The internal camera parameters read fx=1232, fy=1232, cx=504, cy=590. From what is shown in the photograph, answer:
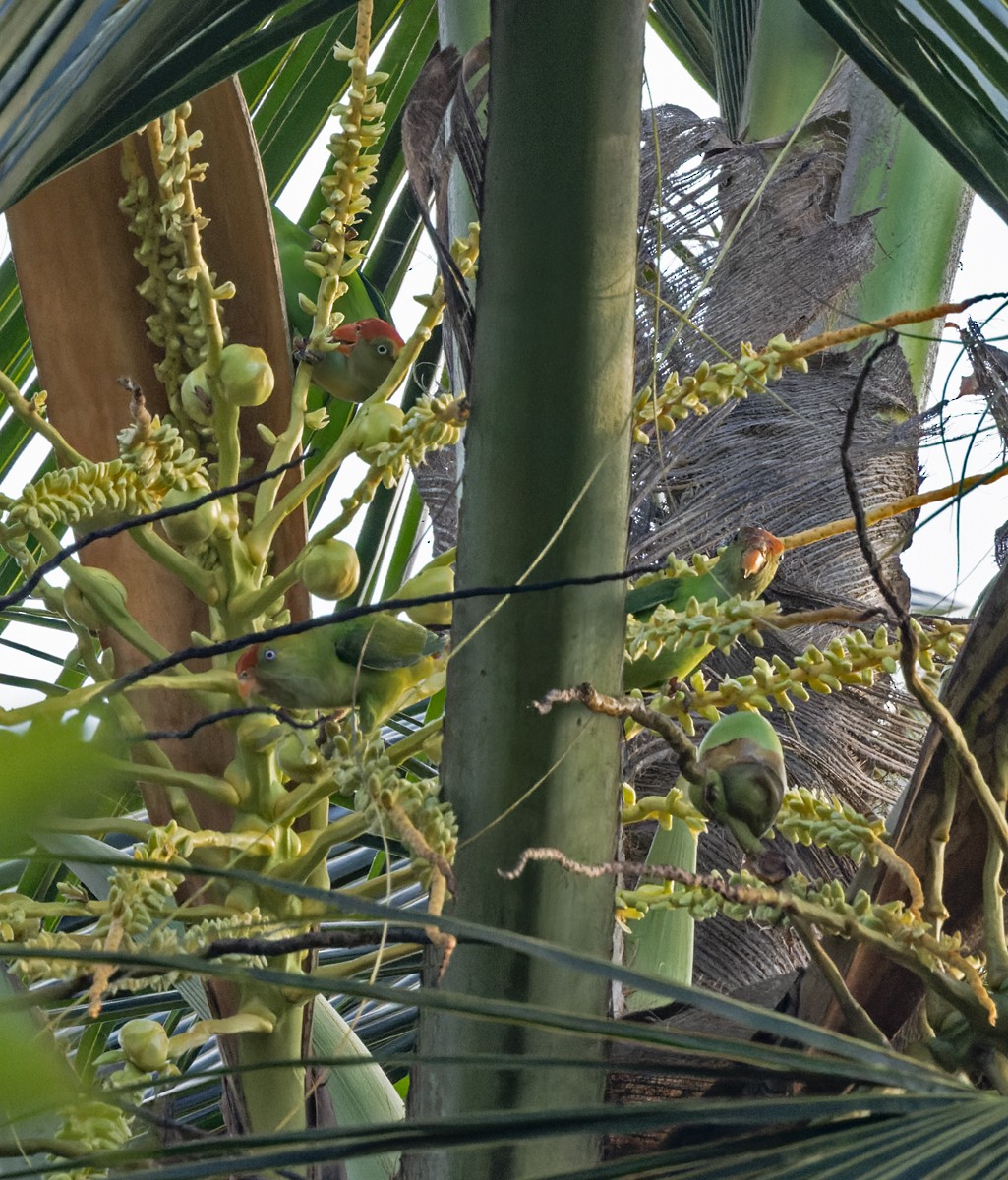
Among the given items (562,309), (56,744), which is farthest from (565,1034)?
(56,744)

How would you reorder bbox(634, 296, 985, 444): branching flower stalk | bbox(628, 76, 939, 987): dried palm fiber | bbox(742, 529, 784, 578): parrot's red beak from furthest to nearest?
bbox(628, 76, 939, 987): dried palm fiber, bbox(742, 529, 784, 578): parrot's red beak, bbox(634, 296, 985, 444): branching flower stalk

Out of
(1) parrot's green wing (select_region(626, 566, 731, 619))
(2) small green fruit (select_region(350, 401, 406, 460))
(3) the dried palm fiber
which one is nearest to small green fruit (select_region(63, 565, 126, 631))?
(2) small green fruit (select_region(350, 401, 406, 460))

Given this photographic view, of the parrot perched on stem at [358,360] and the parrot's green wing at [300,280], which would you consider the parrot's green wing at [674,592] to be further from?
the parrot's green wing at [300,280]

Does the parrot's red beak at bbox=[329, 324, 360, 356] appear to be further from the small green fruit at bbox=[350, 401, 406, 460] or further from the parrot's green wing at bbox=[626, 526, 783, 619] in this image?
the parrot's green wing at bbox=[626, 526, 783, 619]

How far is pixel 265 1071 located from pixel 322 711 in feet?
0.64

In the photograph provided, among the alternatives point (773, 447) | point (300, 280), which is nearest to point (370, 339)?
point (300, 280)

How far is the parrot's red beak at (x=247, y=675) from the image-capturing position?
2.01ft

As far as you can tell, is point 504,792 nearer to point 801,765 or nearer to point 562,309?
point 562,309

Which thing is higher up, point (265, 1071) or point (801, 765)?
point (801, 765)

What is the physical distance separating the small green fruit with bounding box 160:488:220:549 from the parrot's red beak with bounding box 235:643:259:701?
0.07 meters

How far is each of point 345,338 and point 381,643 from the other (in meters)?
0.25

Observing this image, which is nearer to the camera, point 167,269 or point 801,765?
point 167,269

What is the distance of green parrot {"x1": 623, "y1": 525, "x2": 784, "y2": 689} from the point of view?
64 cm

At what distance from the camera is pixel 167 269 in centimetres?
72
